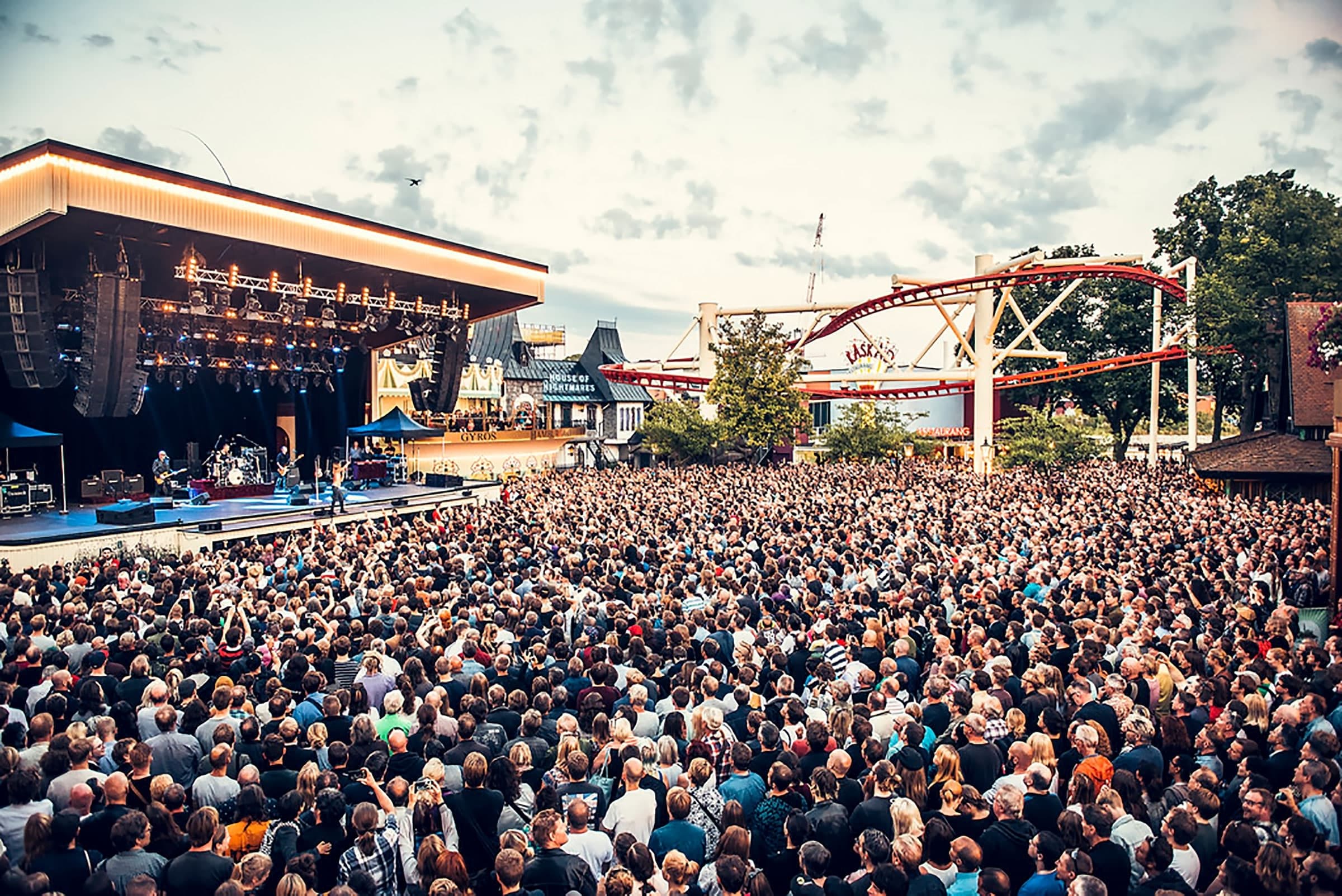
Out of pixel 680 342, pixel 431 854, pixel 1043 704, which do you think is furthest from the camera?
pixel 680 342

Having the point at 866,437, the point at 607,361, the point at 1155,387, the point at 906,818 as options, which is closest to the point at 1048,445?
the point at 1155,387

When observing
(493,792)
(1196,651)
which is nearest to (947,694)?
(1196,651)

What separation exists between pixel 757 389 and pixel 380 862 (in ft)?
107

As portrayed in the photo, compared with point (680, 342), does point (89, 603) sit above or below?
below

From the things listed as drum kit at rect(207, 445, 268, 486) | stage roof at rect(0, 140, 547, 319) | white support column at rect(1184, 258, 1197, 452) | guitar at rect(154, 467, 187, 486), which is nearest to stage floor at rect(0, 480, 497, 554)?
drum kit at rect(207, 445, 268, 486)

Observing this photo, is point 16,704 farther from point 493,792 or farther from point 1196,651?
→ point 1196,651

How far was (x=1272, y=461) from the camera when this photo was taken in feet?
64.5

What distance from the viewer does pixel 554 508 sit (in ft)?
60.0

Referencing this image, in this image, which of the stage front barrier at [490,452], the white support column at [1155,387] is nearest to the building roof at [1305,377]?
the white support column at [1155,387]

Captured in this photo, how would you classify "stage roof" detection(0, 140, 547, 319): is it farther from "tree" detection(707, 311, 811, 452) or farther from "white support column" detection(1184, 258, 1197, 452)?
"white support column" detection(1184, 258, 1197, 452)

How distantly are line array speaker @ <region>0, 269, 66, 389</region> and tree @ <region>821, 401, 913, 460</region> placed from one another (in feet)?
92.1

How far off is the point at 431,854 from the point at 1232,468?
21.9m

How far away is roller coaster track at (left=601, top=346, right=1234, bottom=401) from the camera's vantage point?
34281 millimetres

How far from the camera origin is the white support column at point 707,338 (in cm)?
3956
